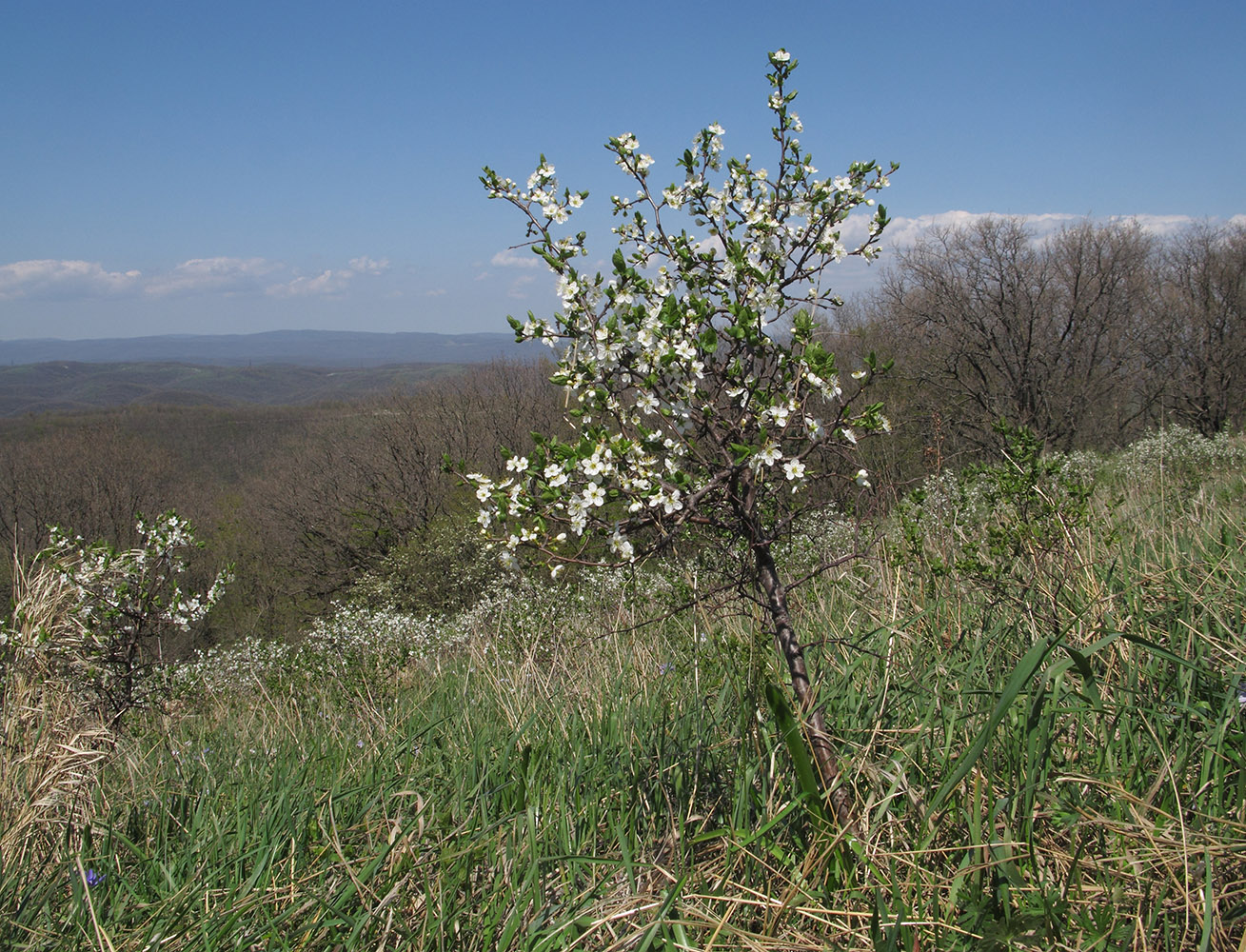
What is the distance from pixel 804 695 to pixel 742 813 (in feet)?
1.11

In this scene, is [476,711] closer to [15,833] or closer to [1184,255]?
[15,833]

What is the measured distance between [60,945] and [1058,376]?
26.8 metres

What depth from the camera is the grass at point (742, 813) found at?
5.08 feet

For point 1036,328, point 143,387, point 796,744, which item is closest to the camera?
point 796,744

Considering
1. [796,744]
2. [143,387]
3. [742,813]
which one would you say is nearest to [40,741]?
[742,813]

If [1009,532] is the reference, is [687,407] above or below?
above

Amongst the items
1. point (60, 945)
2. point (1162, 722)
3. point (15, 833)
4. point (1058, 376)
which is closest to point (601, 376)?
point (1162, 722)

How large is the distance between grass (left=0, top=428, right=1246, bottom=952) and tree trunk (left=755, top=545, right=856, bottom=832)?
2.6 inches

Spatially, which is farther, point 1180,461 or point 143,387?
point 143,387

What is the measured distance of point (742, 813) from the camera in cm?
193

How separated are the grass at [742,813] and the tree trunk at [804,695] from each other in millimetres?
65

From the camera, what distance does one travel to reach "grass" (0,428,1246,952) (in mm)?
1548

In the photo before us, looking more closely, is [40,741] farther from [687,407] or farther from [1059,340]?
[1059,340]

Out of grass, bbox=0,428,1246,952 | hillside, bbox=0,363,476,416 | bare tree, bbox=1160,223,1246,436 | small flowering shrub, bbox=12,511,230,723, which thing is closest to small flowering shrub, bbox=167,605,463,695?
small flowering shrub, bbox=12,511,230,723
